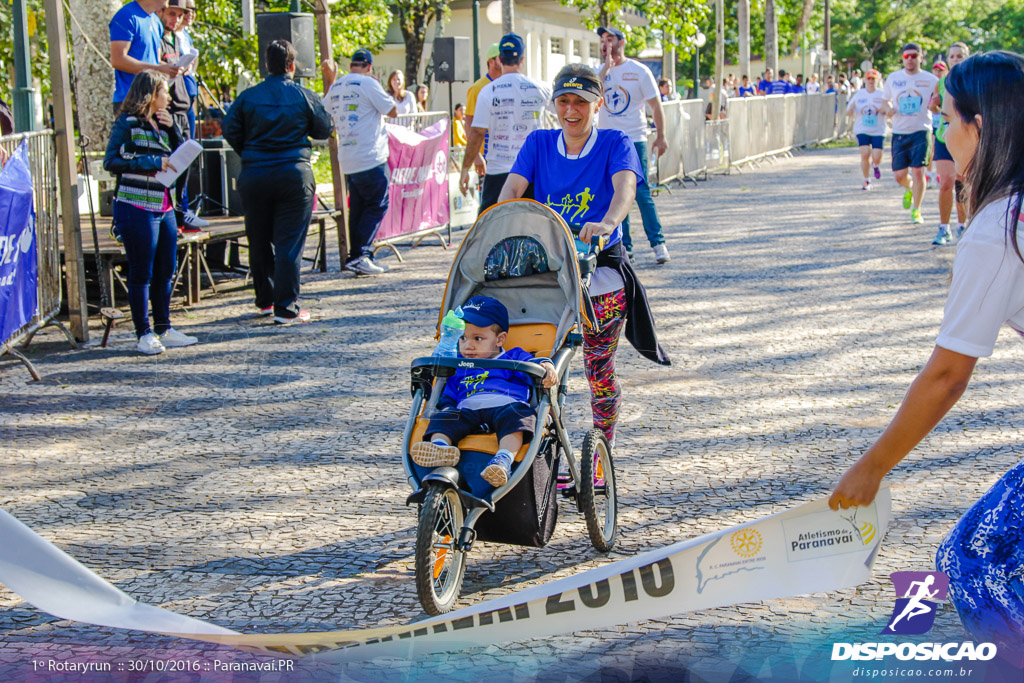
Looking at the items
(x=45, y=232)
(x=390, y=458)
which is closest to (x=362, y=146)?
(x=45, y=232)

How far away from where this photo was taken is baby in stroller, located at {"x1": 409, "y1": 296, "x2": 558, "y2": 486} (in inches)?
159

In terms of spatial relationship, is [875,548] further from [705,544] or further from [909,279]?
[909,279]

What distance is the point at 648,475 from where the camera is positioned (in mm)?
5484

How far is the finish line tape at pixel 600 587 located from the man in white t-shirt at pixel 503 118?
6.79 m

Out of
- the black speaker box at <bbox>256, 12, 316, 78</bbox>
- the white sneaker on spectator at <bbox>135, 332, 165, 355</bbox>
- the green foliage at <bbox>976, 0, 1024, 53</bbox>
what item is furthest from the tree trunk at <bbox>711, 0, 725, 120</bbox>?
the green foliage at <bbox>976, 0, 1024, 53</bbox>

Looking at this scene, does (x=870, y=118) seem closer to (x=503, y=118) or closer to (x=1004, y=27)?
(x=503, y=118)

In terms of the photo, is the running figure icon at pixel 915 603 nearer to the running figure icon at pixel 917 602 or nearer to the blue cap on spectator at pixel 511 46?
the running figure icon at pixel 917 602

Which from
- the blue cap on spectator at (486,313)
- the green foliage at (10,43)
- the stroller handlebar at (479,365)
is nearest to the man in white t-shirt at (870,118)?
the green foliage at (10,43)

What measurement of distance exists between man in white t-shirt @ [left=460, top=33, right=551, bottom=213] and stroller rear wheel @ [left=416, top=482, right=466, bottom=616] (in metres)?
6.18

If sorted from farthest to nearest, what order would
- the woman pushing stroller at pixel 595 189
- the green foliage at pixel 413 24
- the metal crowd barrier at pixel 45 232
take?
the green foliage at pixel 413 24, the metal crowd barrier at pixel 45 232, the woman pushing stroller at pixel 595 189

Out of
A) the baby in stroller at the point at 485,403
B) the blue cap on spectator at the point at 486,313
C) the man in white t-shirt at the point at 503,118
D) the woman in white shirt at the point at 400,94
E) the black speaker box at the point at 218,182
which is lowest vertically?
the baby in stroller at the point at 485,403

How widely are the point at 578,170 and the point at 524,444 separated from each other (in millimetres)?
1439

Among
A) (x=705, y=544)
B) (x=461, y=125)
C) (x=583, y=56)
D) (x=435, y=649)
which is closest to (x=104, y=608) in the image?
(x=435, y=649)

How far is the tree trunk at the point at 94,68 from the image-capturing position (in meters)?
13.2
